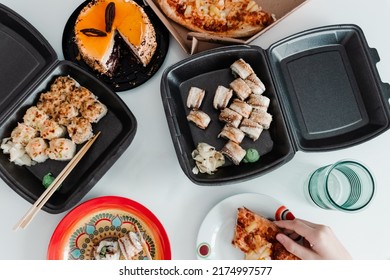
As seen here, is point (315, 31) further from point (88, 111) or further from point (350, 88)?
point (88, 111)

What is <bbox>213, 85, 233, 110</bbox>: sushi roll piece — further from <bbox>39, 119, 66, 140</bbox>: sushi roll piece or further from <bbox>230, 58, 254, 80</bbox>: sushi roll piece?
<bbox>39, 119, 66, 140</bbox>: sushi roll piece

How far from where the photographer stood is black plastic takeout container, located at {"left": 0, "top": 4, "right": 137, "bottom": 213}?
1.75 meters

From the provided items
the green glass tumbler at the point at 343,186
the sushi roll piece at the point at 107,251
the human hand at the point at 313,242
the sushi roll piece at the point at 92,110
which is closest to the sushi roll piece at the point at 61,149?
the sushi roll piece at the point at 92,110

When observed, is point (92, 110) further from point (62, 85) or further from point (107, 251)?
point (107, 251)

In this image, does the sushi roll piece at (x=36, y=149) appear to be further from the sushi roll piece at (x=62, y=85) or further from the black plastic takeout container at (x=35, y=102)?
the sushi roll piece at (x=62, y=85)

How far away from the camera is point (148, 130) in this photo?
1.91 m

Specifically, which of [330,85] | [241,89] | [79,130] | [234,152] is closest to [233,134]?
[234,152]

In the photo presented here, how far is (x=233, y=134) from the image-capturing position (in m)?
1.81

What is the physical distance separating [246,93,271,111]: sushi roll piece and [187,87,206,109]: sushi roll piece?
→ 0.63ft

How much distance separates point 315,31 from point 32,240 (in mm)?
1375

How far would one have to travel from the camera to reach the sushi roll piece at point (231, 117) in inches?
71.8

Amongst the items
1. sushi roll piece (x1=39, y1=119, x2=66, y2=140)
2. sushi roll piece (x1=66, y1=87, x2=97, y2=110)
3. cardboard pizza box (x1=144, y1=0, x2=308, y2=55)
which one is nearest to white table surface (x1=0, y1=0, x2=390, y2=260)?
cardboard pizza box (x1=144, y1=0, x2=308, y2=55)

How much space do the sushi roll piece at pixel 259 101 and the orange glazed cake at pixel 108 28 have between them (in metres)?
0.45
